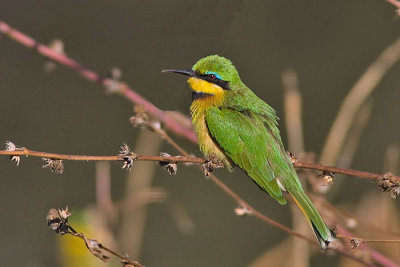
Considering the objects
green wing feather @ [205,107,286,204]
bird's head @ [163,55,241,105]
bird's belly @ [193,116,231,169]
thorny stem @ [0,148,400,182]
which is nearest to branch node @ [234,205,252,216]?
thorny stem @ [0,148,400,182]

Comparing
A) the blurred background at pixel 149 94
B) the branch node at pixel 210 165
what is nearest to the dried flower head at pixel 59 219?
the branch node at pixel 210 165

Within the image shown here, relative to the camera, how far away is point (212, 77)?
297 cm

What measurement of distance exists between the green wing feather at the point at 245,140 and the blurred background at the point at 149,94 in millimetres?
2115

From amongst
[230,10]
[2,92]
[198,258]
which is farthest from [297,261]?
[2,92]

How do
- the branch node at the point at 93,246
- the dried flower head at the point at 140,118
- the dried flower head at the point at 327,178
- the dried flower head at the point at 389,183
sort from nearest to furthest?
Answer: the branch node at the point at 93,246 < the dried flower head at the point at 389,183 < the dried flower head at the point at 327,178 < the dried flower head at the point at 140,118

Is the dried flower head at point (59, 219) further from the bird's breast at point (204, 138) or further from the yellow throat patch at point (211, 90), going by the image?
the yellow throat patch at point (211, 90)

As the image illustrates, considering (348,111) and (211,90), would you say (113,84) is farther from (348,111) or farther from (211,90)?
(348,111)

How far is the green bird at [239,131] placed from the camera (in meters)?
2.64

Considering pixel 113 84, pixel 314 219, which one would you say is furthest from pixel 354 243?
pixel 113 84

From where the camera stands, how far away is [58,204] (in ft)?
19.1

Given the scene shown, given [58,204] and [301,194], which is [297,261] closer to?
[301,194]

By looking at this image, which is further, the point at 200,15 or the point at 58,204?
the point at 58,204

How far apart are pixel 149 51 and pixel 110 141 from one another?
0.89 metres

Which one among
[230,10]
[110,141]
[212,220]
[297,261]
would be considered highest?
[110,141]
